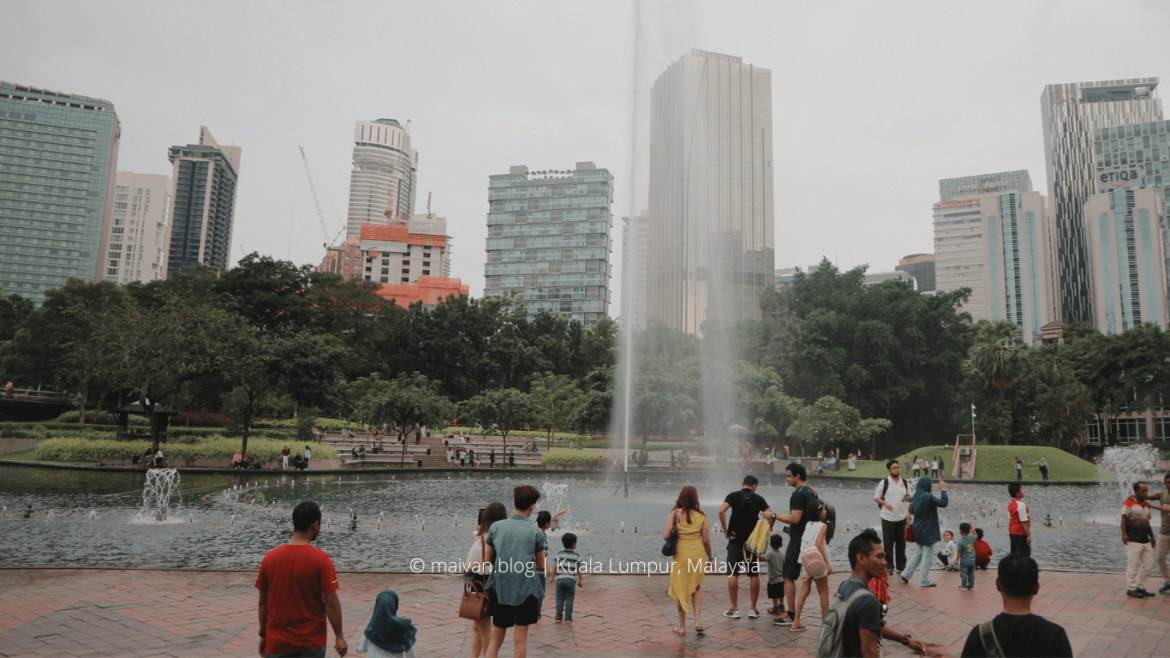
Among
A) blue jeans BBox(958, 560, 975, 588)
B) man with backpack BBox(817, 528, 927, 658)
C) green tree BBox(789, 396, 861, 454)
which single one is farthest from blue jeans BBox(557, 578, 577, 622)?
green tree BBox(789, 396, 861, 454)

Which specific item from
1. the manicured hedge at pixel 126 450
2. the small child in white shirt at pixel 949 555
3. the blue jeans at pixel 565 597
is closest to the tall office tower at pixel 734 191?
the manicured hedge at pixel 126 450

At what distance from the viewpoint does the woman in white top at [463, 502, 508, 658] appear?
593 centimetres

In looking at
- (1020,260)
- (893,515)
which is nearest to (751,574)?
(893,515)

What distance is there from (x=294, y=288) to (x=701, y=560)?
64.6 metres

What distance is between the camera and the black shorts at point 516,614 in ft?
18.9

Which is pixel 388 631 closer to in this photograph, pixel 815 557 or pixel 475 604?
pixel 475 604

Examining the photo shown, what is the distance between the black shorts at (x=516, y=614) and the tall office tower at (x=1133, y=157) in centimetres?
17194

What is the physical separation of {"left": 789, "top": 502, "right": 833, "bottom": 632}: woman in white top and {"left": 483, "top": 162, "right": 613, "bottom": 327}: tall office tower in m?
140

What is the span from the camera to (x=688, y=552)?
24.4 feet

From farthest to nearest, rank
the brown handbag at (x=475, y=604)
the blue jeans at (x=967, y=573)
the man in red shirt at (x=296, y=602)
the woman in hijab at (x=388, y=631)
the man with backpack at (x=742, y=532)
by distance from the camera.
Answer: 1. the blue jeans at (x=967, y=573)
2. the man with backpack at (x=742, y=532)
3. the brown handbag at (x=475, y=604)
4. the woman in hijab at (x=388, y=631)
5. the man in red shirt at (x=296, y=602)

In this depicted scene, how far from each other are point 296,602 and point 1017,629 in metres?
4.27

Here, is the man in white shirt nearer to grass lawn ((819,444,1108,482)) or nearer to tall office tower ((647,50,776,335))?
grass lawn ((819,444,1108,482))

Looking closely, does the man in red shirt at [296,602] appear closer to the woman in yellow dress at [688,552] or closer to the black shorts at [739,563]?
the woman in yellow dress at [688,552]

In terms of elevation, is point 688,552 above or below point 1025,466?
above
